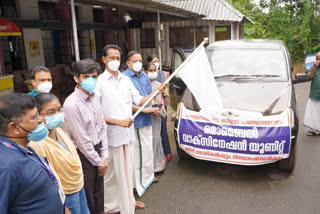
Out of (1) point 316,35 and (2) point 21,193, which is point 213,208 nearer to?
(2) point 21,193

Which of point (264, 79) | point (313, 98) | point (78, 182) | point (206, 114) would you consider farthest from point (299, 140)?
point (78, 182)

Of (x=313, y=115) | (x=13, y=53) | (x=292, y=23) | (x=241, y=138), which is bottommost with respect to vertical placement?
(x=313, y=115)

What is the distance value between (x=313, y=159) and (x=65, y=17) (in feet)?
29.6

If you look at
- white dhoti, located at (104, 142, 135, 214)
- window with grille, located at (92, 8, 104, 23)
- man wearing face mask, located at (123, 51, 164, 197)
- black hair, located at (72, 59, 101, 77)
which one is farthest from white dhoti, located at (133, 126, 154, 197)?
window with grille, located at (92, 8, 104, 23)

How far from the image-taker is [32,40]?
9.77 metres

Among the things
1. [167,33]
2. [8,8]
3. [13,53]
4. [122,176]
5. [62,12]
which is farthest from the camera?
[167,33]

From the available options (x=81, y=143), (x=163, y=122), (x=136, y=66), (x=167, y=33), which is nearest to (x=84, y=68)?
(x=81, y=143)

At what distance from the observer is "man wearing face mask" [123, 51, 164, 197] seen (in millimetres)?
3887

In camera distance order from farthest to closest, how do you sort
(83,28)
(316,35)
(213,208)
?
(316,35), (83,28), (213,208)

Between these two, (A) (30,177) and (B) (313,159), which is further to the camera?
(B) (313,159)

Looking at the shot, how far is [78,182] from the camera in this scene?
227 cm

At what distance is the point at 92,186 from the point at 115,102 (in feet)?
2.86

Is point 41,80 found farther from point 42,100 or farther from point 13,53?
point 13,53

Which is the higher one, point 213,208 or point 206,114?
point 206,114
